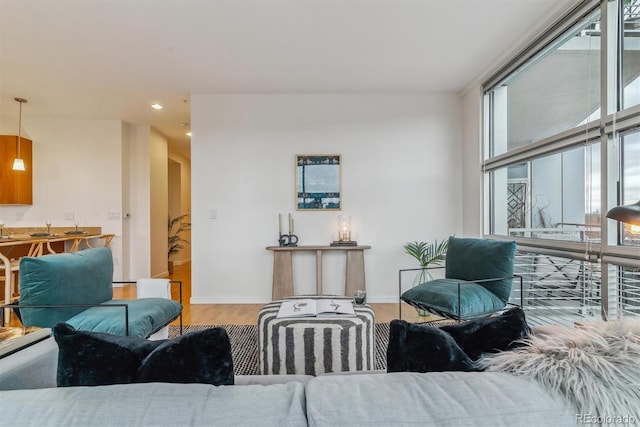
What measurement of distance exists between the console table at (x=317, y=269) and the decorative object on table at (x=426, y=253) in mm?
547

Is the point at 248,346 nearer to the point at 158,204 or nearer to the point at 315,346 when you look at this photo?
the point at 315,346

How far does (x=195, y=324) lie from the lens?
126 inches

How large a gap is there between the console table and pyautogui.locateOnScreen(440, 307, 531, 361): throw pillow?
2831 millimetres

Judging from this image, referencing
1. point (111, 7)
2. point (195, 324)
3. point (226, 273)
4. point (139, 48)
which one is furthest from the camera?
point (226, 273)

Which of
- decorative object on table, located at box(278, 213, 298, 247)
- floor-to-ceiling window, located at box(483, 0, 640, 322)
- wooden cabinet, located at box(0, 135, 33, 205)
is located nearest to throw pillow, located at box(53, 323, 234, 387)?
floor-to-ceiling window, located at box(483, 0, 640, 322)

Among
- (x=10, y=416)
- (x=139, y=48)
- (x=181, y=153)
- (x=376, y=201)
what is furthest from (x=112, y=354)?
(x=181, y=153)

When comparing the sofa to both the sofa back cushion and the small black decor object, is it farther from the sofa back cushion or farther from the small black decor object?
the small black decor object

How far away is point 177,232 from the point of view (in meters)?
7.29

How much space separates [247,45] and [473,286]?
9.29 ft

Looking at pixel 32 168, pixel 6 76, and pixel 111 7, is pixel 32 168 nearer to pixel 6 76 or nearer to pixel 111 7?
pixel 6 76

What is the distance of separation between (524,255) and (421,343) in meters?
2.75

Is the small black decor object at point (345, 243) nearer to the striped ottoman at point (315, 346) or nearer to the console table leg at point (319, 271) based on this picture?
the console table leg at point (319, 271)

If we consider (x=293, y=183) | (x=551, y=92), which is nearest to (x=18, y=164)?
(x=293, y=183)

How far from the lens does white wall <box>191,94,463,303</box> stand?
3.99 m
